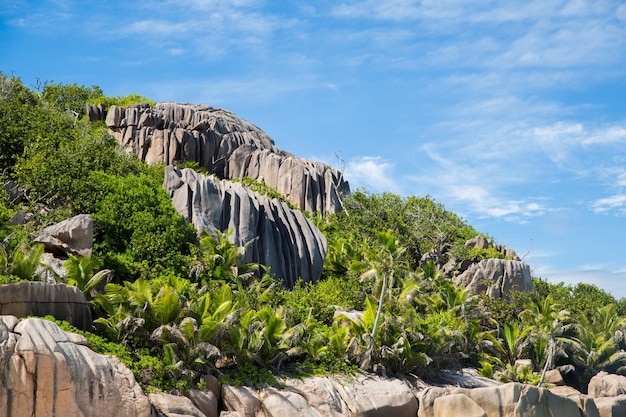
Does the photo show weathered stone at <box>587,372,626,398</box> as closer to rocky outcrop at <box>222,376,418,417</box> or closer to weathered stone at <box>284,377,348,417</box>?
rocky outcrop at <box>222,376,418,417</box>

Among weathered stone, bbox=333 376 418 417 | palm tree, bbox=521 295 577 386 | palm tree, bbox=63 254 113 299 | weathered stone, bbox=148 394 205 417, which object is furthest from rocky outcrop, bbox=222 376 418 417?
palm tree, bbox=521 295 577 386

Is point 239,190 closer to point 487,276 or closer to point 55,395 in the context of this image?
point 487,276

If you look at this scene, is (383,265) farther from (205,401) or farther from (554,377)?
(205,401)

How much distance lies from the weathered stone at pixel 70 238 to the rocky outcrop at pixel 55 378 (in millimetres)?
8484

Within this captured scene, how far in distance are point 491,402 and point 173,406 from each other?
12.2m

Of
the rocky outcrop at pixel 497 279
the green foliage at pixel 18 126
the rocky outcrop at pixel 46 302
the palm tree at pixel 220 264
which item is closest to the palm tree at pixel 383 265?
the palm tree at pixel 220 264

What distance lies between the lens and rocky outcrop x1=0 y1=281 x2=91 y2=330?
1964cm

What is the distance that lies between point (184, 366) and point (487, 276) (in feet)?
85.4

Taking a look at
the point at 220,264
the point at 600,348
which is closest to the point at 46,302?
the point at 220,264

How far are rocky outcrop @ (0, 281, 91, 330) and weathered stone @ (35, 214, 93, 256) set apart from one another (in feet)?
15.3

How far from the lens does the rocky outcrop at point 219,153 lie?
177 feet

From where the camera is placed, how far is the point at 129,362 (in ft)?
65.5

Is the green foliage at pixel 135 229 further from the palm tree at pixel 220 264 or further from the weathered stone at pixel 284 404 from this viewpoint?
the weathered stone at pixel 284 404

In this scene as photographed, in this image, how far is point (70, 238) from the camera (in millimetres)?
26438
